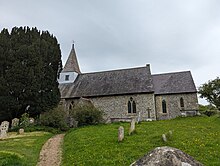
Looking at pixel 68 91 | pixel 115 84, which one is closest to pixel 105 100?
pixel 115 84

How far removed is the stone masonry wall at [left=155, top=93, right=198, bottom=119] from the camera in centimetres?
3094

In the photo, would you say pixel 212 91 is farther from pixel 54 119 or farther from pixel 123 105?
pixel 54 119

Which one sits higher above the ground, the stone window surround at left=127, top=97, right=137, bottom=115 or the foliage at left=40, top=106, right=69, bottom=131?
the stone window surround at left=127, top=97, right=137, bottom=115

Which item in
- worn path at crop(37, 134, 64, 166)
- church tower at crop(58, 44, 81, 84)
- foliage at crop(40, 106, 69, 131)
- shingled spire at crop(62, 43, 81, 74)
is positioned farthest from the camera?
shingled spire at crop(62, 43, 81, 74)

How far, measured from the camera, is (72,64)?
128 ft

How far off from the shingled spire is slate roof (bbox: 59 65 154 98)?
6.04ft

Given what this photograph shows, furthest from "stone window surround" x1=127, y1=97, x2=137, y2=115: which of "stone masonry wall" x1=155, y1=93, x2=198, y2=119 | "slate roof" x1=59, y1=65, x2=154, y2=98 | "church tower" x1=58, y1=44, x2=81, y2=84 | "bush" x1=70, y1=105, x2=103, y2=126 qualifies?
"church tower" x1=58, y1=44, x2=81, y2=84

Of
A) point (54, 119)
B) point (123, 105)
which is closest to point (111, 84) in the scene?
point (123, 105)

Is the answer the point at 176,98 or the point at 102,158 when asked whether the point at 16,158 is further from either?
the point at 176,98

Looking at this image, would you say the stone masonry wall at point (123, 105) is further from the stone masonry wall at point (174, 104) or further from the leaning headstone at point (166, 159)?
the leaning headstone at point (166, 159)

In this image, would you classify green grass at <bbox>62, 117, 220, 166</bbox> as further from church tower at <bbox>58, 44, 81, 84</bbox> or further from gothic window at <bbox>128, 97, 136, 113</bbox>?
church tower at <bbox>58, 44, 81, 84</bbox>

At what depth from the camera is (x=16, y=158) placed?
10.1 meters

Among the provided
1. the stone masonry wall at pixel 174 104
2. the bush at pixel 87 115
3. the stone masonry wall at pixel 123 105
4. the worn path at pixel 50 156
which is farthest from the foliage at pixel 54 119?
the stone masonry wall at pixel 174 104

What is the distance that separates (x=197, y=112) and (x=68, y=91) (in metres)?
19.0
